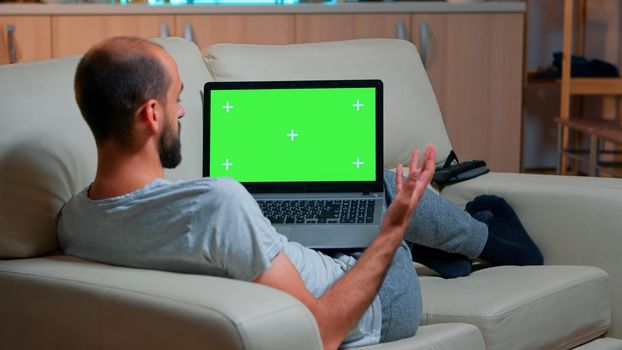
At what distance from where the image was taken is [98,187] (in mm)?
1718

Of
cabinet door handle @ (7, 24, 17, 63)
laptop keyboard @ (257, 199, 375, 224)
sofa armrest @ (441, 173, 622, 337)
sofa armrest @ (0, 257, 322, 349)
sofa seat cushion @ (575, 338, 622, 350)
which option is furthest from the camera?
cabinet door handle @ (7, 24, 17, 63)

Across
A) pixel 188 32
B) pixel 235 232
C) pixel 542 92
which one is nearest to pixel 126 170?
pixel 235 232

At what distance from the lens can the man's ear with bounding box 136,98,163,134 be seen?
1650 millimetres

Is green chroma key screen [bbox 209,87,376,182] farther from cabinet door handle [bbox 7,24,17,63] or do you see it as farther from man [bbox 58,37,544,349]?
cabinet door handle [bbox 7,24,17,63]

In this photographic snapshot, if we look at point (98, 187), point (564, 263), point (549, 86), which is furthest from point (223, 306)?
point (549, 86)

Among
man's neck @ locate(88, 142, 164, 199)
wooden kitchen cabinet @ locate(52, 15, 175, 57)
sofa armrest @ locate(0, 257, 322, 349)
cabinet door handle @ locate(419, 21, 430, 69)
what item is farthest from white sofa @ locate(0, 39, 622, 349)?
wooden kitchen cabinet @ locate(52, 15, 175, 57)

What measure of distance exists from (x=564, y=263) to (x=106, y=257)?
1.17 m

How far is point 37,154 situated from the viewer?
1.88 metres

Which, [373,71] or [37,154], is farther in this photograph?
[373,71]

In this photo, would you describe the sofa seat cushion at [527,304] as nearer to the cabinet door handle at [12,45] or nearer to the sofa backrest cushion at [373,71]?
the sofa backrest cushion at [373,71]

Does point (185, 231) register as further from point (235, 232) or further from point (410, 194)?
point (410, 194)

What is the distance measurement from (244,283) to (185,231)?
129 mm

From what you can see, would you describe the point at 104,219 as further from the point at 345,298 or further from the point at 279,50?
the point at 279,50

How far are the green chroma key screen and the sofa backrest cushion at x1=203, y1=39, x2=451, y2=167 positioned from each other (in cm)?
17
